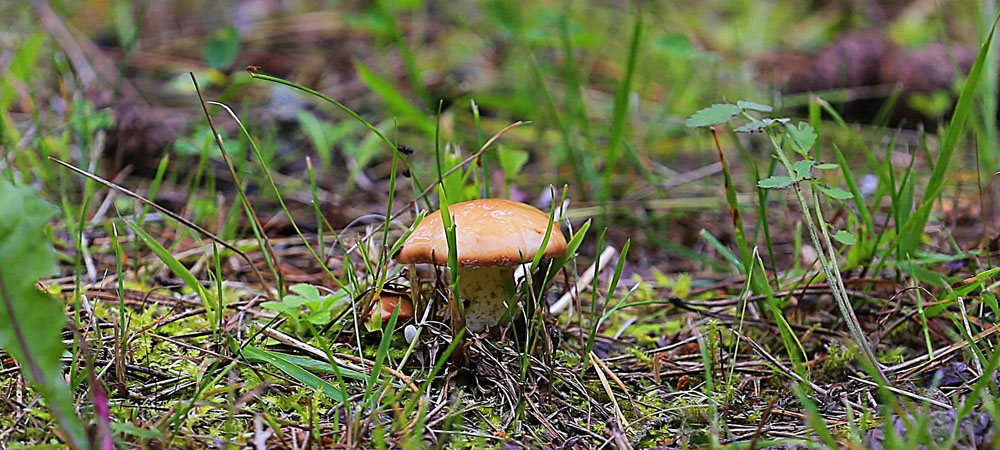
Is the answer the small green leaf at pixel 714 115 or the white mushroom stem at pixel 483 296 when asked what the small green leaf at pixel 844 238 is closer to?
the small green leaf at pixel 714 115

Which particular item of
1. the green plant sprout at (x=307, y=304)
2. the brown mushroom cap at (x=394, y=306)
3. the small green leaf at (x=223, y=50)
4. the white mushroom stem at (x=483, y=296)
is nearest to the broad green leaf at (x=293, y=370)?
the green plant sprout at (x=307, y=304)

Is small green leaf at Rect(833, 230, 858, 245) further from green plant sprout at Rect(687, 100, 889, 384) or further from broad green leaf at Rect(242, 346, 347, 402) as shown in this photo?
broad green leaf at Rect(242, 346, 347, 402)

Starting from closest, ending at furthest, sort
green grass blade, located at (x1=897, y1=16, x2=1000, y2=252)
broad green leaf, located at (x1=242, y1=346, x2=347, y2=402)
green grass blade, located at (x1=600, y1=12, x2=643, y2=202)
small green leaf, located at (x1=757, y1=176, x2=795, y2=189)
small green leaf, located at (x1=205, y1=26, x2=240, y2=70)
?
broad green leaf, located at (x1=242, y1=346, x2=347, y2=402), small green leaf, located at (x1=757, y1=176, x2=795, y2=189), green grass blade, located at (x1=897, y1=16, x2=1000, y2=252), green grass blade, located at (x1=600, y1=12, x2=643, y2=202), small green leaf, located at (x1=205, y1=26, x2=240, y2=70)

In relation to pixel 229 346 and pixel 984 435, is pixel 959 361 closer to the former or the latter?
pixel 984 435

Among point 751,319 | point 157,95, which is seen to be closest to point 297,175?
point 157,95

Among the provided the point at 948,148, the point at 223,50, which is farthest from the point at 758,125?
the point at 223,50

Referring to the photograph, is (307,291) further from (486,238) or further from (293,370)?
(486,238)

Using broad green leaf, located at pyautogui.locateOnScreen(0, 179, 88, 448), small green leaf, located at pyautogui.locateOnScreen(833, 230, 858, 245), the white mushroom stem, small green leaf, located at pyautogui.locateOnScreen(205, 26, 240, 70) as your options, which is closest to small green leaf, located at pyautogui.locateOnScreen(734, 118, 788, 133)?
small green leaf, located at pyautogui.locateOnScreen(833, 230, 858, 245)
